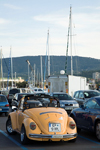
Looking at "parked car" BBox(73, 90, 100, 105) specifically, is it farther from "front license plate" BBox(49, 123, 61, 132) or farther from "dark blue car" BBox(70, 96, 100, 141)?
"front license plate" BBox(49, 123, 61, 132)

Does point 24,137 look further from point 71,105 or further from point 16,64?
point 16,64

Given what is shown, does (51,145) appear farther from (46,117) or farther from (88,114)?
(88,114)

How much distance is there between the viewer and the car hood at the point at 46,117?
927cm

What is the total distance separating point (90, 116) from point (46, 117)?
89.0 inches

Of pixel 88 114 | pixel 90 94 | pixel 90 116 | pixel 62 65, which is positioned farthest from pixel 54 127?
pixel 62 65

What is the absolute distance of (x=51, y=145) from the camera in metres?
9.63

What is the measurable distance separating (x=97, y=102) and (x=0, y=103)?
1071 centimetres

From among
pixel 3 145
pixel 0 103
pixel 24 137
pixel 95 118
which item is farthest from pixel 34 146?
pixel 0 103

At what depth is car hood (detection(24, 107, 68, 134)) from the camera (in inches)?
365

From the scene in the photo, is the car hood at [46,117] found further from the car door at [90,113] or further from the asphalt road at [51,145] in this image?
the car door at [90,113]

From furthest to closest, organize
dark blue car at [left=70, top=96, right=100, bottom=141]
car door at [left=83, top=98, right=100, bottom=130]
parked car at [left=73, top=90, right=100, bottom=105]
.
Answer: parked car at [left=73, top=90, right=100, bottom=105], car door at [left=83, top=98, right=100, bottom=130], dark blue car at [left=70, top=96, right=100, bottom=141]

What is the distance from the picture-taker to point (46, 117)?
9461 mm

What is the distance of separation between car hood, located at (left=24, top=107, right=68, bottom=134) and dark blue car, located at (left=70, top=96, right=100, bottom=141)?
1.44 metres

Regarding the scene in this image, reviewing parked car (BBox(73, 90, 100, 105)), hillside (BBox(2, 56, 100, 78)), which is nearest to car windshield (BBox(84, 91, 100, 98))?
parked car (BBox(73, 90, 100, 105))
